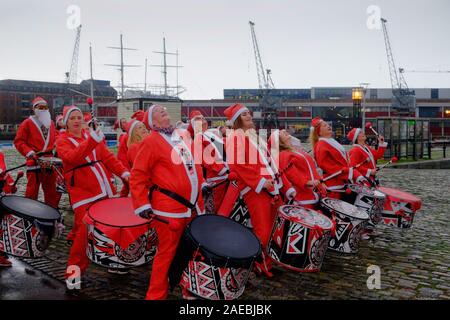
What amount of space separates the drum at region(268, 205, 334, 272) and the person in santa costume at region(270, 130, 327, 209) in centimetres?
68

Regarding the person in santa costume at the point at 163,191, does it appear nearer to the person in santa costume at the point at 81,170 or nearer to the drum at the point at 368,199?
the person in santa costume at the point at 81,170

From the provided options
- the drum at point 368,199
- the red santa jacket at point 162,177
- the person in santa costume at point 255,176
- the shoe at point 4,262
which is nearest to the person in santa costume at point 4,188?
the shoe at point 4,262

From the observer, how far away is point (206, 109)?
8456 centimetres

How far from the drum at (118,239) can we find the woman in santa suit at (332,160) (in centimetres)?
327

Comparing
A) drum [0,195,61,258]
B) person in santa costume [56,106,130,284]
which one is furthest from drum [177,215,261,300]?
A: drum [0,195,61,258]

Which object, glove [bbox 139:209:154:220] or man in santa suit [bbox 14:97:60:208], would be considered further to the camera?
man in santa suit [bbox 14:97:60:208]

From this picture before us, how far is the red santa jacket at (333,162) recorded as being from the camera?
22.9 feet

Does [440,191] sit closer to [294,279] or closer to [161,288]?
[294,279]

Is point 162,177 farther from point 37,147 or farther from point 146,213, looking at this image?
point 37,147

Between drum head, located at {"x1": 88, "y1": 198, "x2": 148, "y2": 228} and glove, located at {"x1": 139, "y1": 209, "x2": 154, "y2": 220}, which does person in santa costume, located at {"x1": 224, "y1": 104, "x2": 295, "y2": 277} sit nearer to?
drum head, located at {"x1": 88, "y1": 198, "x2": 148, "y2": 228}

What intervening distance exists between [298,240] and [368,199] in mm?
2221

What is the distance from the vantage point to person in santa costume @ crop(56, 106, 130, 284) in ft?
16.4

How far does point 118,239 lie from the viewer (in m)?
4.48
